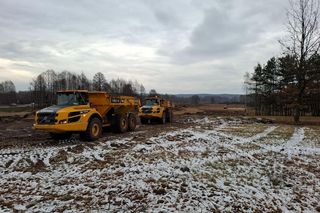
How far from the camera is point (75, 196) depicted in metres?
7.24

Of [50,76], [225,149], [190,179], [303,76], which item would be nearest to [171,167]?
[190,179]

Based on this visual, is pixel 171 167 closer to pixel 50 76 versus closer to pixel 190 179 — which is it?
pixel 190 179

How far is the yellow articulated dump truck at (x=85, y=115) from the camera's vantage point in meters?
13.5

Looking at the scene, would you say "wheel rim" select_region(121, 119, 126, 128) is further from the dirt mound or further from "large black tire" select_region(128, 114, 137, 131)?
the dirt mound

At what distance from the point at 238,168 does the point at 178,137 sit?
6589mm

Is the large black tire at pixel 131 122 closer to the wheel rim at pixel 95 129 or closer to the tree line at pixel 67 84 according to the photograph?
the wheel rim at pixel 95 129

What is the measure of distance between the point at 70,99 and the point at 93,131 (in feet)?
6.65

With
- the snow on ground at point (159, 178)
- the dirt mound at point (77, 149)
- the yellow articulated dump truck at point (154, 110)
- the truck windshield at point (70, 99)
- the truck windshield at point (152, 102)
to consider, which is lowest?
the snow on ground at point (159, 178)

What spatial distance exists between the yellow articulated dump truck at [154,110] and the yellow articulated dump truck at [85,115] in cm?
520

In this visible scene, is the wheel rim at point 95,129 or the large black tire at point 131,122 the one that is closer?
the wheel rim at point 95,129

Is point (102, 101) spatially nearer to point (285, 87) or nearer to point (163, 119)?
point (163, 119)

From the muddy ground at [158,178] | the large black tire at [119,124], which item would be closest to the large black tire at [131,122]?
the large black tire at [119,124]

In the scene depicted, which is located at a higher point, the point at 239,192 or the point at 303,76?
the point at 303,76

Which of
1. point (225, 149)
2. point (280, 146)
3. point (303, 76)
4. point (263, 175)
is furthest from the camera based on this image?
point (303, 76)
